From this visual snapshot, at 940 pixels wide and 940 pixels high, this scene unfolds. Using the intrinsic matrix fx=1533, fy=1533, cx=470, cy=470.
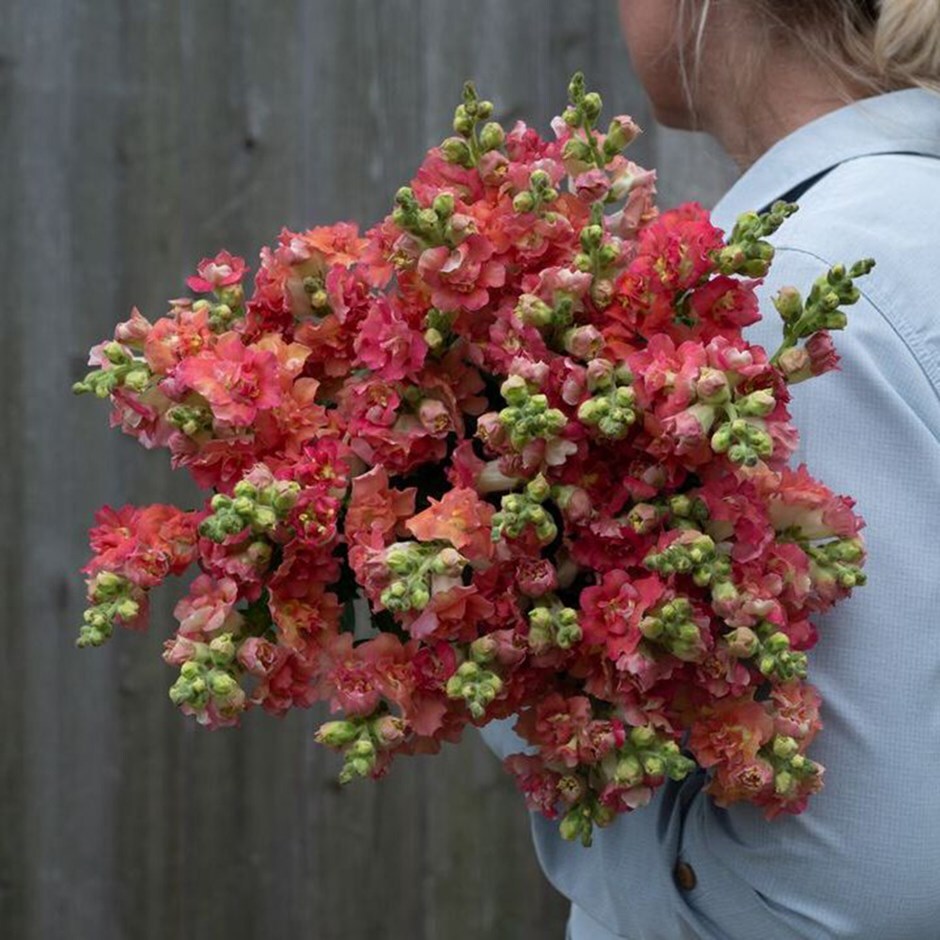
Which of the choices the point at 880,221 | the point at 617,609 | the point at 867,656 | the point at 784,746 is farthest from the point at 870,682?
the point at 880,221

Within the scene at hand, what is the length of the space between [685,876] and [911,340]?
43cm

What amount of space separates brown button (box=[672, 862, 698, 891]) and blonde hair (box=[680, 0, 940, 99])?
0.68 m

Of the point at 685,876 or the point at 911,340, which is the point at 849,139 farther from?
the point at 685,876

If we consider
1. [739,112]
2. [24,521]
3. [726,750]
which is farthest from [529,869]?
[726,750]

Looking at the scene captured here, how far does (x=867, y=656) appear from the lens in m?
1.03

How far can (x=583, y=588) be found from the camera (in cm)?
95

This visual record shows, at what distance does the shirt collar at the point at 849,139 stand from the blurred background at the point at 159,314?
116cm

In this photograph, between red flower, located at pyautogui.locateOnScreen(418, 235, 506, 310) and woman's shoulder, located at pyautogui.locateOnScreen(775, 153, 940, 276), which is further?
woman's shoulder, located at pyautogui.locateOnScreen(775, 153, 940, 276)

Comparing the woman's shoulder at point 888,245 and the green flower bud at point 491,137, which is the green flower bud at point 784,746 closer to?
the woman's shoulder at point 888,245

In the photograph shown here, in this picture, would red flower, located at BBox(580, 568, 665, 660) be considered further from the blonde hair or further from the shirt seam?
the blonde hair

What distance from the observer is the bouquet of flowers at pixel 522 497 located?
883mm

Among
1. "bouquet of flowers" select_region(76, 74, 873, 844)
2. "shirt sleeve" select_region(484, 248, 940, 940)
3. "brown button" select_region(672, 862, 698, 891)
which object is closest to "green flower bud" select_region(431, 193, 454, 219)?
"bouquet of flowers" select_region(76, 74, 873, 844)

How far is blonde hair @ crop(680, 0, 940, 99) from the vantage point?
4.29 feet

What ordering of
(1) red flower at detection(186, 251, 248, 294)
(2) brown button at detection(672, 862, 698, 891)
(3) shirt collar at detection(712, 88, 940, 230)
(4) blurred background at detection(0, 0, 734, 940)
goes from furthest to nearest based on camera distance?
(4) blurred background at detection(0, 0, 734, 940), (3) shirt collar at detection(712, 88, 940, 230), (2) brown button at detection(672, 862, 698, 891), (1) red flower at detection(186, 251, 248, 294)
